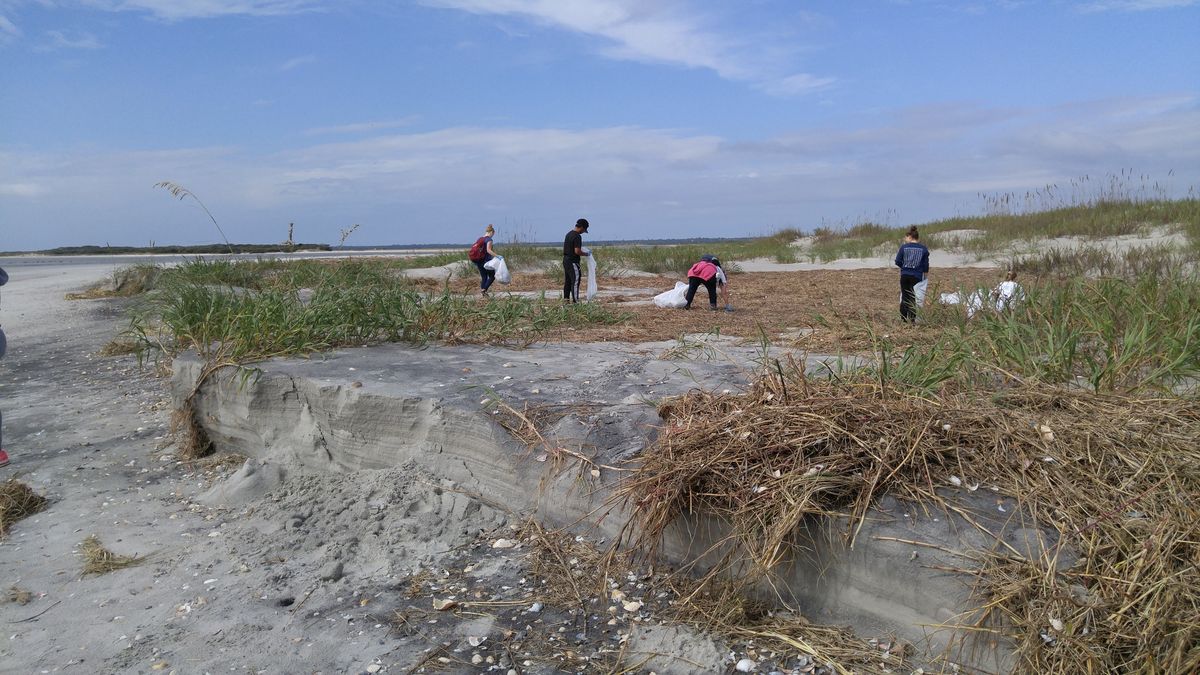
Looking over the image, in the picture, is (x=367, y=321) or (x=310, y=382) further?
(x=367, y=321)

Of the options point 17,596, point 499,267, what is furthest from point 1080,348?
point 499,267

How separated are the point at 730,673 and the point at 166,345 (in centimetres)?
542

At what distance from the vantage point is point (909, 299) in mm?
8352

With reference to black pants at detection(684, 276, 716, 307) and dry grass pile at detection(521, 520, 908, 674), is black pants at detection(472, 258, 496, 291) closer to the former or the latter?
black pants at detection(684, 276, 716, 307)

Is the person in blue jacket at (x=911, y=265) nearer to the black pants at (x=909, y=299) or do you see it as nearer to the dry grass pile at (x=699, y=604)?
the black pants at (x=909, y=299)

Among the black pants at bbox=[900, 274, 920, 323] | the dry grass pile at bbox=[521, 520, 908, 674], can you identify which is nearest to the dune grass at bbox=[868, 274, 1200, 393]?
the dry grass pile at bbox=[521, 520, 908, 674]

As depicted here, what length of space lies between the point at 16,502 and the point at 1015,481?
4.81m

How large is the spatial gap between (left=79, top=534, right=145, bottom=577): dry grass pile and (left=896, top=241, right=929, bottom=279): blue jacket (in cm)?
744

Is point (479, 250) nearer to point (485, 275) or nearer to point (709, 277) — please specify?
point (485, 275)

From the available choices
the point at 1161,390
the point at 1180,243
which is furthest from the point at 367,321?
the point at 1180,243

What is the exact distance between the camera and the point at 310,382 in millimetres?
4945

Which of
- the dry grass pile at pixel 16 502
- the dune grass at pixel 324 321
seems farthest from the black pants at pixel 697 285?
the dry grass pile at pixel 16 502

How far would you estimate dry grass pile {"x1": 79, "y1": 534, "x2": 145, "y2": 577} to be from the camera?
379 centimetres

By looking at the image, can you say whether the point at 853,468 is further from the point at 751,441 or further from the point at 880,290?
the point at 880,290
